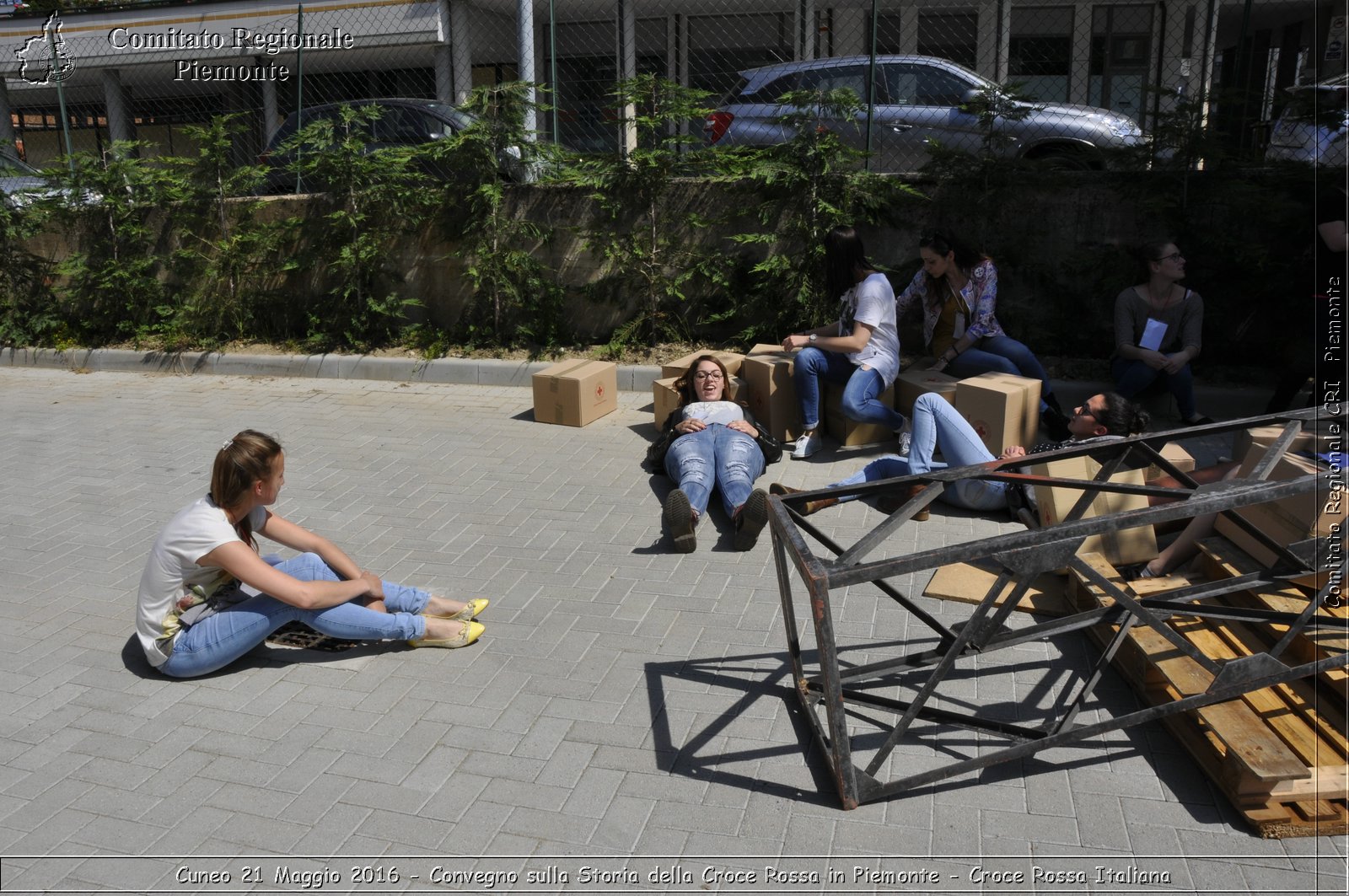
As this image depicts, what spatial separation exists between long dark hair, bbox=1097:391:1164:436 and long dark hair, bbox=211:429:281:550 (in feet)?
13.3

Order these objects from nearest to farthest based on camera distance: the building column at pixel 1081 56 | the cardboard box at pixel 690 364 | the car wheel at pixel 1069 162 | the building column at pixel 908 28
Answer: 1. the cardboard box at pixel 690 364
2. the car wheel at pixel 1069 162
3. the building column at pixel 1081 56
4. the building column at pixel 908 28

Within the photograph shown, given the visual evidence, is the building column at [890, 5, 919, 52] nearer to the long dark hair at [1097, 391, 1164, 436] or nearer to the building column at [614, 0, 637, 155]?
the building column at [614, 0, 637, 155]

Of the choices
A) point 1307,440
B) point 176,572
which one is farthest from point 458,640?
point 1307,440

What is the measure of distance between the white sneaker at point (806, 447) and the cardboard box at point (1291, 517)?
2.92 m

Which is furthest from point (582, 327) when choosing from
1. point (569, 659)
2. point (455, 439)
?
point (569, 659)

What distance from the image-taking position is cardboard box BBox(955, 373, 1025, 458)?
6.21 metres

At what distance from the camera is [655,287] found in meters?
9.16

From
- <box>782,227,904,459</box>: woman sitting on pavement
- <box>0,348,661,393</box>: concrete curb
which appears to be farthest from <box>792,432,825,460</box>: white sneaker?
<box>0,348,661,393</box>: concrete curb

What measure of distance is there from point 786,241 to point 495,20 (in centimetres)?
1174

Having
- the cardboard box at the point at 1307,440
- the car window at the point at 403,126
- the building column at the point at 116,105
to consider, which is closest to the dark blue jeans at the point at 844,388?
the cardboard box at the point at 1307,440

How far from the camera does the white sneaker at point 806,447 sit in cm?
693

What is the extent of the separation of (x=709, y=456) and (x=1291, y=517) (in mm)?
2985

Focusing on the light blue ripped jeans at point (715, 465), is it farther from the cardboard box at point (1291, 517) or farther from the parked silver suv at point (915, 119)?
the parked silver suv at point (915, 119)

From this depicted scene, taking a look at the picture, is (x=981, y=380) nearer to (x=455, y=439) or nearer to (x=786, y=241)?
(x=786, y=241)
